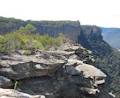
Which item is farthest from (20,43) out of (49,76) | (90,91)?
(90,91)

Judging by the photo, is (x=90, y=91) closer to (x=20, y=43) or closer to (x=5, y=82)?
(x=20, y=43)

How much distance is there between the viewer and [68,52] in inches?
1572

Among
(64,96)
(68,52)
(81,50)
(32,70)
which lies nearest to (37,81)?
(32,70)

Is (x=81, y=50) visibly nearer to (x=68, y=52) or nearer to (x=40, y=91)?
(x=68, y=52)

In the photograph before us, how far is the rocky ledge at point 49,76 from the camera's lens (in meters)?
28.5

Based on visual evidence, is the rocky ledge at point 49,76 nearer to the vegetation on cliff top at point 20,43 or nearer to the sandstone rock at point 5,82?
the sandstone rock at point 5,82

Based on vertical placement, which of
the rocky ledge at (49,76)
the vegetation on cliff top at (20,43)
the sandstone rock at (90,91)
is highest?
the vegetation on cliff top at (20,43)

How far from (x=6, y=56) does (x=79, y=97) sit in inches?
237

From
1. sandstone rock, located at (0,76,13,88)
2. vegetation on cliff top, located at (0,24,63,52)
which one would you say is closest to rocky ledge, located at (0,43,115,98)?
sandstone rock, located at (0,76,13,88)

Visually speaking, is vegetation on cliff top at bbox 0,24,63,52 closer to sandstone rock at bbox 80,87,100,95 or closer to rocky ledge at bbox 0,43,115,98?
rocky ledge at bbox 0,43,115,98

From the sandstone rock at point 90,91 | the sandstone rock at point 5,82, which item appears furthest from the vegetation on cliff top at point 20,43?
the sandstone rock at point 90,91

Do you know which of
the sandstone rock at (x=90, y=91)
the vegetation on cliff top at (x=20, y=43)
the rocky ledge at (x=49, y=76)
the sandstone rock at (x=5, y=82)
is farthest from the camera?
the vegetation on cliff top at (x=20, y=43)

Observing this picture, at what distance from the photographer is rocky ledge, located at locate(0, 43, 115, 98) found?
28478mm

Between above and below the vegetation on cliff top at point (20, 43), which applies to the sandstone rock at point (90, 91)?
below
